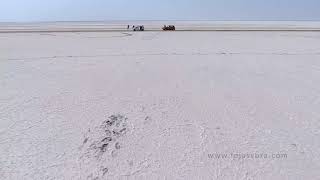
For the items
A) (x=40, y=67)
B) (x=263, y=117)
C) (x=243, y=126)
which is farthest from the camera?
(x=40, y=67)

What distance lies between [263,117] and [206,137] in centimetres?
122

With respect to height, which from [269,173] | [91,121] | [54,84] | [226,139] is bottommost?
[269,173]

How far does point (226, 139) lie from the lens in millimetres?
4984

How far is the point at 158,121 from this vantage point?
5602 mm

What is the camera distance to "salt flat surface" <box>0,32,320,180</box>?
425 cm

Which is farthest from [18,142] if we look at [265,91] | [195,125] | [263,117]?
[265,91]

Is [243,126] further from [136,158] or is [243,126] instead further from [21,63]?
[21,63]

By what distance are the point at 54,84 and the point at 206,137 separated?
3.87 m

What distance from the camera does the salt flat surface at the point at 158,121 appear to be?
4.25 metres

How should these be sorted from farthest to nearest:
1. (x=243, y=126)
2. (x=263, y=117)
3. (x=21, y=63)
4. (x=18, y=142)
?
(x=21, y=63) → (x=263, y=117) → (x=243, y=126) → (x=18, y=142)

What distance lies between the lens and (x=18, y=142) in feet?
15.8

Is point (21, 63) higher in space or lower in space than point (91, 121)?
higher

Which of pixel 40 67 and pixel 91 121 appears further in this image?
pixel 40 67

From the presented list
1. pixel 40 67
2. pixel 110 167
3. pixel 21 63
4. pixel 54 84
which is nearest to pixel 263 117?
pixel 110 167
